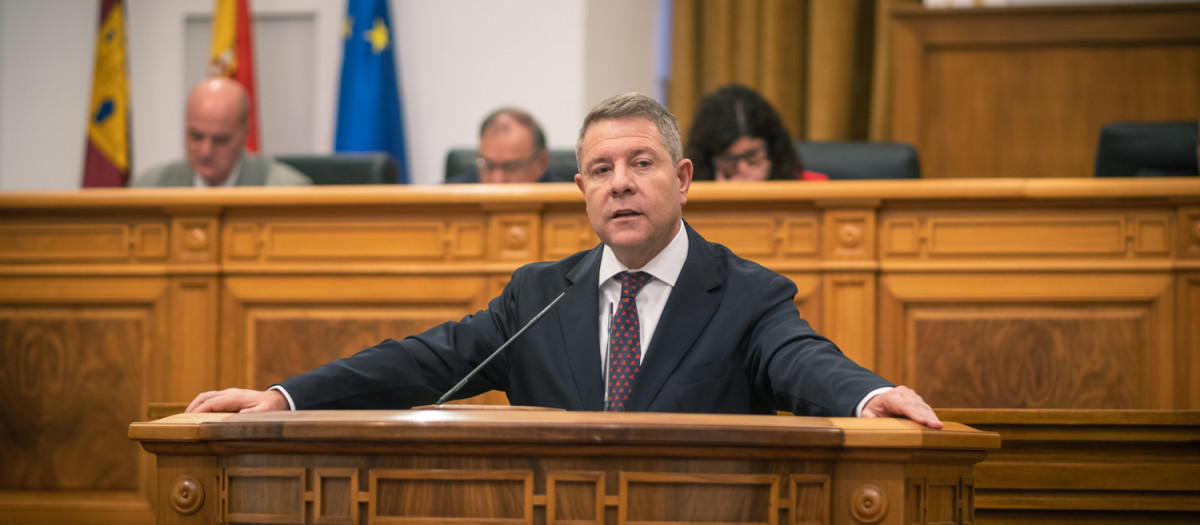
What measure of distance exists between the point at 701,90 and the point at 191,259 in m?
3.18

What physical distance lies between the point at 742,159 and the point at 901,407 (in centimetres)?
221

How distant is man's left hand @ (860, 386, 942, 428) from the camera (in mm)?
1238

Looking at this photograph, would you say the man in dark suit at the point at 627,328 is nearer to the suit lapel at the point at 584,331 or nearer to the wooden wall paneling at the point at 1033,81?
the suit lapel at the point at 584,331

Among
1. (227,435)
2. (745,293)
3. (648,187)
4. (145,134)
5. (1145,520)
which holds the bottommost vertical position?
(1145,520)

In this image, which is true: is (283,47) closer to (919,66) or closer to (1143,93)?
(919,66)

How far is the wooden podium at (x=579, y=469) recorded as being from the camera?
3.80 ft

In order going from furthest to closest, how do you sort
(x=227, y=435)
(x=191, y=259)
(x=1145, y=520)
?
(x=191, y=259)
(x=1145, y=520)
(x=227, y=435)

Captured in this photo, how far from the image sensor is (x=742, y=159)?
343cm

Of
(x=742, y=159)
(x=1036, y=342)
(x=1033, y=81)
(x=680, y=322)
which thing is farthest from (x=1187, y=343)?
(x=680, y=322)

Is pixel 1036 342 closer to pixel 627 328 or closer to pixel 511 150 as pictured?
pixel 627 328

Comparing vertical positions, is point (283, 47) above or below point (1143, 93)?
above

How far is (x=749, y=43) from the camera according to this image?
536cm

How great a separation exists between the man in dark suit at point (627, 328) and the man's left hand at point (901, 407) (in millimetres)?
198

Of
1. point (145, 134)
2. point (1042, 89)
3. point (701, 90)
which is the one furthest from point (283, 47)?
point (1042, 89)
